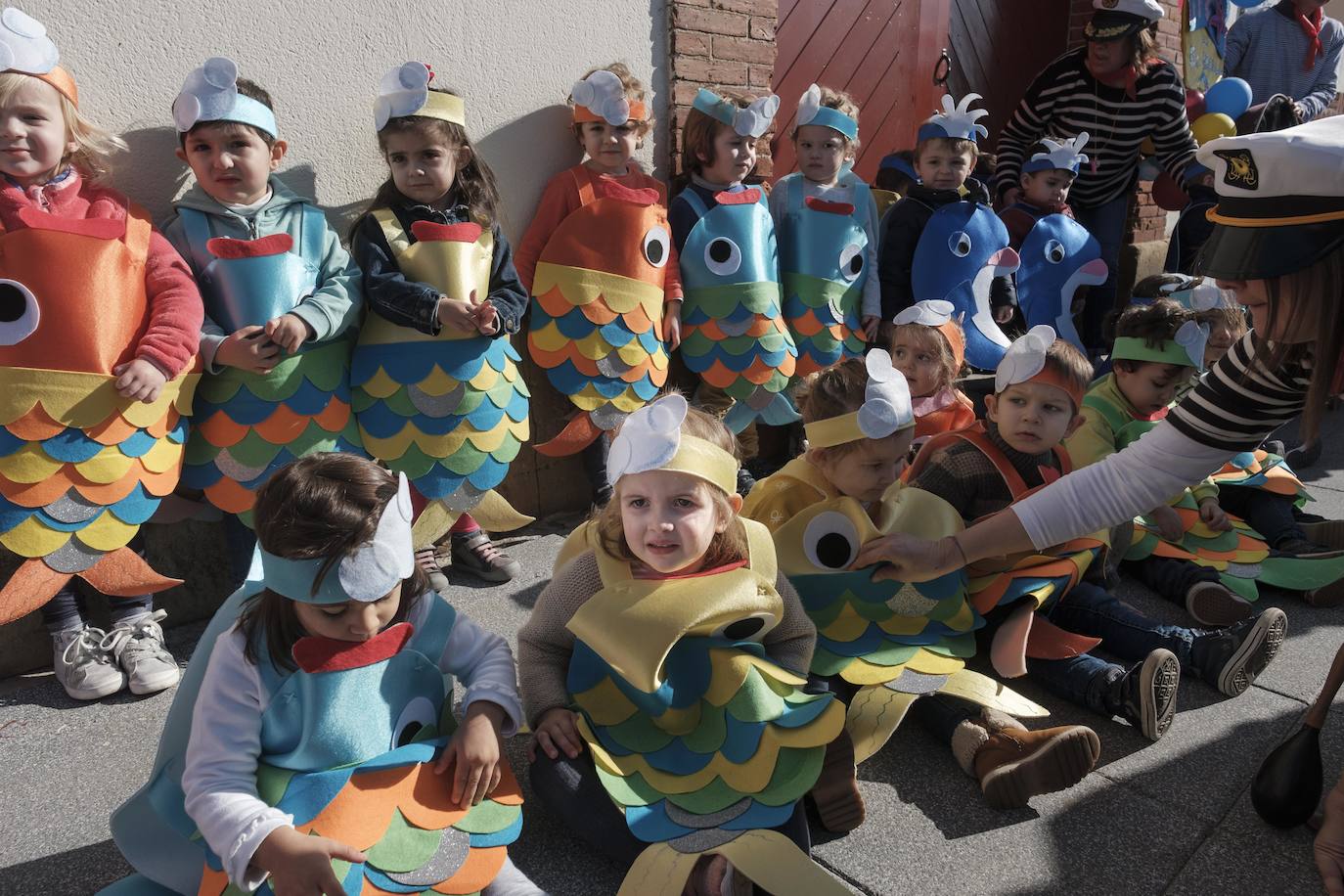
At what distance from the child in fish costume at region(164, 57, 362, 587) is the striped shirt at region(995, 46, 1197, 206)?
12.5 ft

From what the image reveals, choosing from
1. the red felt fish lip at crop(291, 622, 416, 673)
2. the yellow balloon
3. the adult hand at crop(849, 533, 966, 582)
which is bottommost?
the adult hand at crop(849, 533, 966, 582)

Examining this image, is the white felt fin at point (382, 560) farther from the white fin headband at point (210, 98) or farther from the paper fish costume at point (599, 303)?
the paper fish costume at point (599, 303)

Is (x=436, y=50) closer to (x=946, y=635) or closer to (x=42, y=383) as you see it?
(x=42, y=383)

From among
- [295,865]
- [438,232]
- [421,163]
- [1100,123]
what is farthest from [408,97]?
[1100,123]

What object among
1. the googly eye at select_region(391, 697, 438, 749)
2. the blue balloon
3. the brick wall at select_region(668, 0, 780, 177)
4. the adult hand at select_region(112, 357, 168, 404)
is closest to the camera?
the googly eye at select_region(391, 697, 438, 749)

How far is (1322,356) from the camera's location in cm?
164

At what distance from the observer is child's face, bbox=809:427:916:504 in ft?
7.64

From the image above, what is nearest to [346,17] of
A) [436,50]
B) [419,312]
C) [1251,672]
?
[436,50]

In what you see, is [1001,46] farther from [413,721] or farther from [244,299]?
[413,721]

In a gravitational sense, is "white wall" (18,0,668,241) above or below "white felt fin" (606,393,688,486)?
above

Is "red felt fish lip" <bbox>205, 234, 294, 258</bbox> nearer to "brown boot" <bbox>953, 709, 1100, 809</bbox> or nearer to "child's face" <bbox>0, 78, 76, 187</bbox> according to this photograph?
"child's face" <bbox>0, 78, 76, 187</bbox>

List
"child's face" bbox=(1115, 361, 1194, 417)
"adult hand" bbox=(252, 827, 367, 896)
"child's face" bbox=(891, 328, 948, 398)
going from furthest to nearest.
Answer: "child's face" bbox=(891, 328, 948, 398)
"child's face" bbox=(1115, 361, 1194, 417)
"adult hand" bbox=(252, 827, 367, 896)

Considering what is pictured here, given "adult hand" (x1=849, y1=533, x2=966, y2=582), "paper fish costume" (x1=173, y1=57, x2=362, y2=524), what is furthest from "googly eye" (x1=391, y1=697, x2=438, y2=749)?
"paper fish costume" (x1=173, y1=57, x2=362, y2=524)

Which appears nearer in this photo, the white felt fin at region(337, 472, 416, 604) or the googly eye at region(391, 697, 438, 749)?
the white felt fin at region(337, 472, 416, 604)
